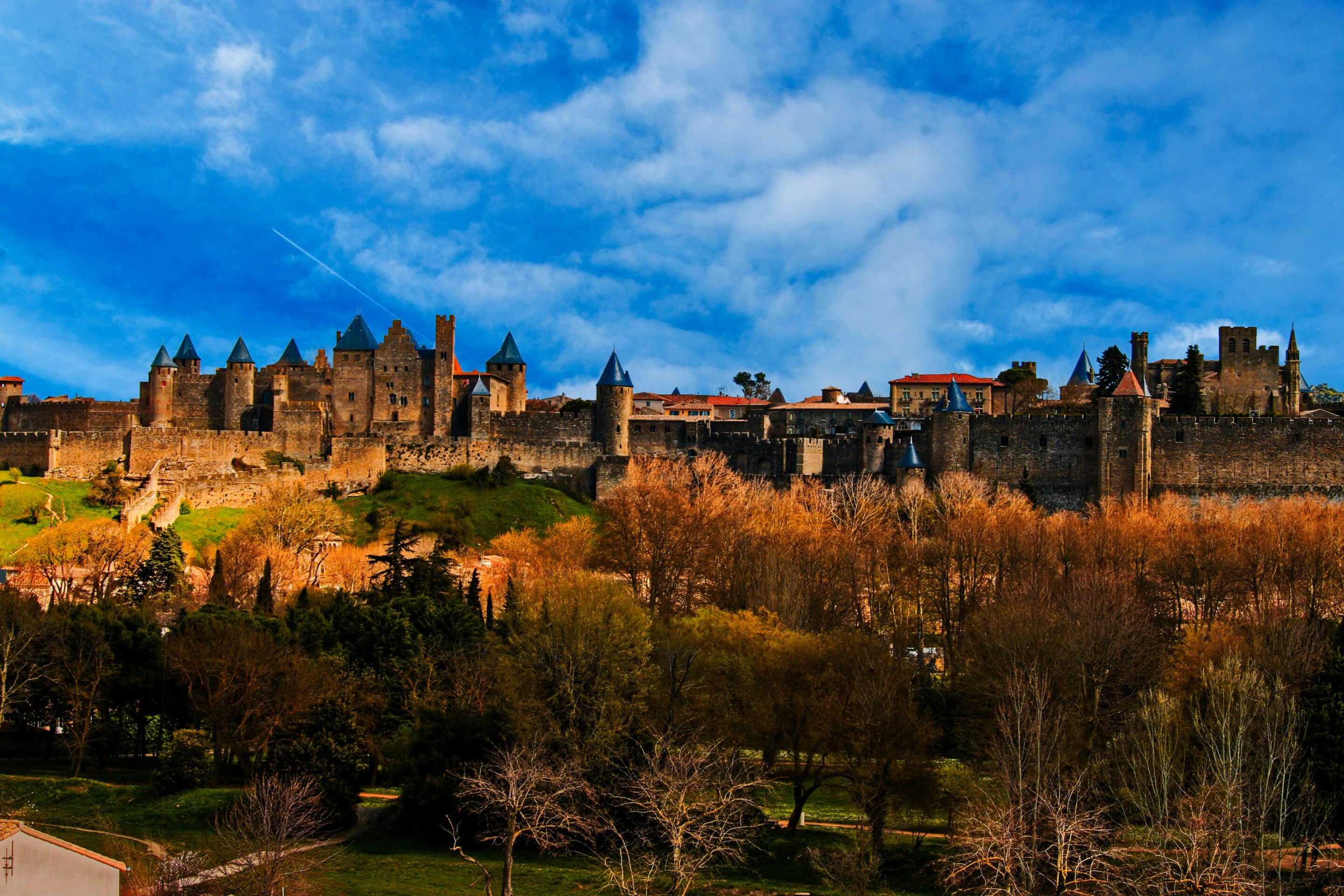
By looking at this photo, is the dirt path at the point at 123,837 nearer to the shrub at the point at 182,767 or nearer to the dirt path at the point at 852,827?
the shrub at the point at 182,767

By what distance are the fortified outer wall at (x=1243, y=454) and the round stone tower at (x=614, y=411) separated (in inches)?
1358

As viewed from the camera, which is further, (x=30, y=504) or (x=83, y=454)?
(x=83, y=454)

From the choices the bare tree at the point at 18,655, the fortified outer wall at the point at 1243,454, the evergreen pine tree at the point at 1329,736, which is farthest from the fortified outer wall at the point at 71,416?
the evergreen pine tree at the point at 1329,736

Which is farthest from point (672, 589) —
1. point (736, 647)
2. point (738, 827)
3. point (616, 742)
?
point (738, 827)

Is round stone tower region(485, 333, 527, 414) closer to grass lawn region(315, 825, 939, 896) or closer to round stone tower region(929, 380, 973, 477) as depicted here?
round stone tower region(929, 380, 973, 477)

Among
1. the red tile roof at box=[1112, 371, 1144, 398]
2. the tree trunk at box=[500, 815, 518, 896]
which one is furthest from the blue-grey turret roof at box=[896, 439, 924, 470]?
the tree trunk at box=[500, 815, 518, 896]

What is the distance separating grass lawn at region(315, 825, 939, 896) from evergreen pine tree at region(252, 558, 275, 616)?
18280 millimetres

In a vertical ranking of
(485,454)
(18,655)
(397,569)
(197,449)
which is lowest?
(18,655)

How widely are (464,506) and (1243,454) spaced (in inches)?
1809

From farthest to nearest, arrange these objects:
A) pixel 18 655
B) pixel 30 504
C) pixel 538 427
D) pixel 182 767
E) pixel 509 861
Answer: pixel 538 427
pixel 30 504
pixel 18 655
pixel 182 767
pixel 509 861

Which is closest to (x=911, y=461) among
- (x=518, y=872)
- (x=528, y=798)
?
(x=528, y=798)

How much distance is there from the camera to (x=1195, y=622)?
47.3 m

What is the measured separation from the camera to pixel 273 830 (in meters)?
32.3

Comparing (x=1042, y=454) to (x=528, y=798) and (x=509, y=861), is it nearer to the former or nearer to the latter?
(x=528, y=798)
